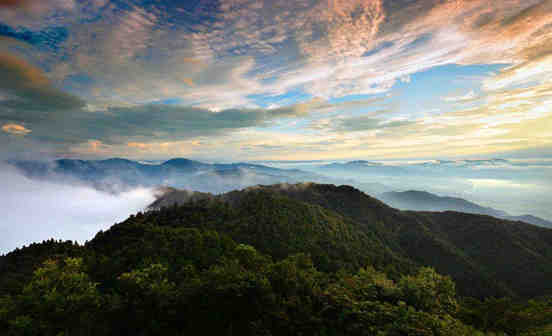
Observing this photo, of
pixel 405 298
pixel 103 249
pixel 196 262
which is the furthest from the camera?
pixel 103 249

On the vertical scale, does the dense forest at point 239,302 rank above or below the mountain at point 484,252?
above

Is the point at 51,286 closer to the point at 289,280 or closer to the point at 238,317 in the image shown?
the point at 238,317

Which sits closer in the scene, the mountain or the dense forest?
the dense forest

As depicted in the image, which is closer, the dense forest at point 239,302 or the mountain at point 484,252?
the dense forest at point 239,302

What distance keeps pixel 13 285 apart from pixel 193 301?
69.0 metres

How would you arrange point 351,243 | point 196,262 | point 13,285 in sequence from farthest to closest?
point 351,243, point 196,262, point 13,285

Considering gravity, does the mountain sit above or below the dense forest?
below

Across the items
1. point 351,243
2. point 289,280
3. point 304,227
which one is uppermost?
point 289,280

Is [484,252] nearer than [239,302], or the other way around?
[239,302]

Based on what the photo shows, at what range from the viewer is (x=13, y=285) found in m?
67.8

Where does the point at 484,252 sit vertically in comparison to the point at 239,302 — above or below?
below

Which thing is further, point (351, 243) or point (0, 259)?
point (351, 243)

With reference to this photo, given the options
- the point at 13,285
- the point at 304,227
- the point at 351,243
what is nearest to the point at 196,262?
the point at 13,285

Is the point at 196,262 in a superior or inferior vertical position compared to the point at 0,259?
superior
